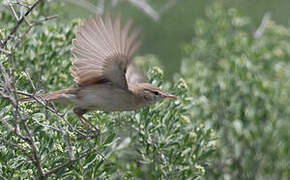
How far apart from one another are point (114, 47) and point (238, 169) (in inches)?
87.5

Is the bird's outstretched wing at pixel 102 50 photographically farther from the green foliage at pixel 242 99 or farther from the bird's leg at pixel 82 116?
the green foliage at pixel 242 99

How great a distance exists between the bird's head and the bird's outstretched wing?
159 millimetres

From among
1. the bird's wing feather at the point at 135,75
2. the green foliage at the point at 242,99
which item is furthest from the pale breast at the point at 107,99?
the green foliage at the point at 242,99

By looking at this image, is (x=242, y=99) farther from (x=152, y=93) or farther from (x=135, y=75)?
(x=152, y=93)

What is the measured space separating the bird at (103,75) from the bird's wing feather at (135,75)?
0.33 m

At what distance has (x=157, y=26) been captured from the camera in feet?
31.5

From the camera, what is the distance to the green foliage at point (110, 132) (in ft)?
11.5

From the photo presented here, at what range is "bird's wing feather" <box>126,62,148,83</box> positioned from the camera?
4.71 metres

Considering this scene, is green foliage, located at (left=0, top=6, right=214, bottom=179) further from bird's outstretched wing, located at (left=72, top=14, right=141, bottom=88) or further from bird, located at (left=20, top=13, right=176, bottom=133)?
bird's outstretched wing, located at (left=72, top=14, right=141, bottom=88)

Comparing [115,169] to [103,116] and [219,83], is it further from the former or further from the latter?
[219,83]

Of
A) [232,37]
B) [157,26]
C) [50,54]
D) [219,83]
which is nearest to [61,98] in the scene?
[50,54]

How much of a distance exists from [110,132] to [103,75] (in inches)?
17.3

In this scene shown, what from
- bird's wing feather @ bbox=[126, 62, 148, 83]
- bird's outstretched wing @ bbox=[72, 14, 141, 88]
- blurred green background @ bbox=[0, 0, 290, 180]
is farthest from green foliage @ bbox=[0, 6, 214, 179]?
bird's outstretched wing @ bbox=[72, 14, 141, 88]

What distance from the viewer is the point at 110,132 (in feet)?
13.0
